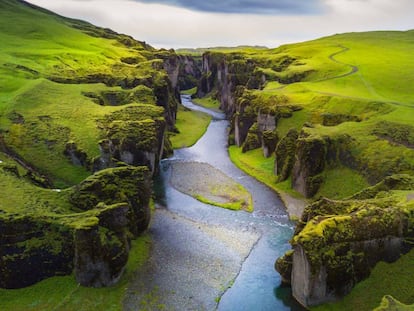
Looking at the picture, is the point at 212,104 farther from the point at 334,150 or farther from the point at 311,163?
the point at 311,163

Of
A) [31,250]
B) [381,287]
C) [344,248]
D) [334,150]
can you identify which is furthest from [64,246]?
[334,150]

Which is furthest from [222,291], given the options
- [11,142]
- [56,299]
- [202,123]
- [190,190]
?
[202,123]

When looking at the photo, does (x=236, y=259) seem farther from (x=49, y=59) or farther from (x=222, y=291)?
(x=49, y=59)

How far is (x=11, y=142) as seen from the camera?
7969cm

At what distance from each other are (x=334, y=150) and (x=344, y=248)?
35480 mm

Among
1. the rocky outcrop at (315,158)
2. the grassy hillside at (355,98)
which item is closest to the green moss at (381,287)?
the grassy hillside at (355,98)

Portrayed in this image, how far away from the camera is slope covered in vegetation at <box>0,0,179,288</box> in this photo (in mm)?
45719

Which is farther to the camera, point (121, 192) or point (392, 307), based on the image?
point (121, 192)

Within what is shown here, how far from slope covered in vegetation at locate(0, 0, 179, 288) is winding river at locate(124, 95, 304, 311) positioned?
4531mm

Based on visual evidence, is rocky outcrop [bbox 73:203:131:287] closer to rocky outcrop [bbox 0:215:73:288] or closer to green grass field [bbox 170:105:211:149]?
rocky outcrop [bbox 0:215:73:288]

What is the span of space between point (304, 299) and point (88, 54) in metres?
123

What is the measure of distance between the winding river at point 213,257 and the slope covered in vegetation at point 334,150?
4.47 m

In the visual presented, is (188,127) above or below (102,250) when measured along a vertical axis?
below

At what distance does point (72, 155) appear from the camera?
7850 cm
